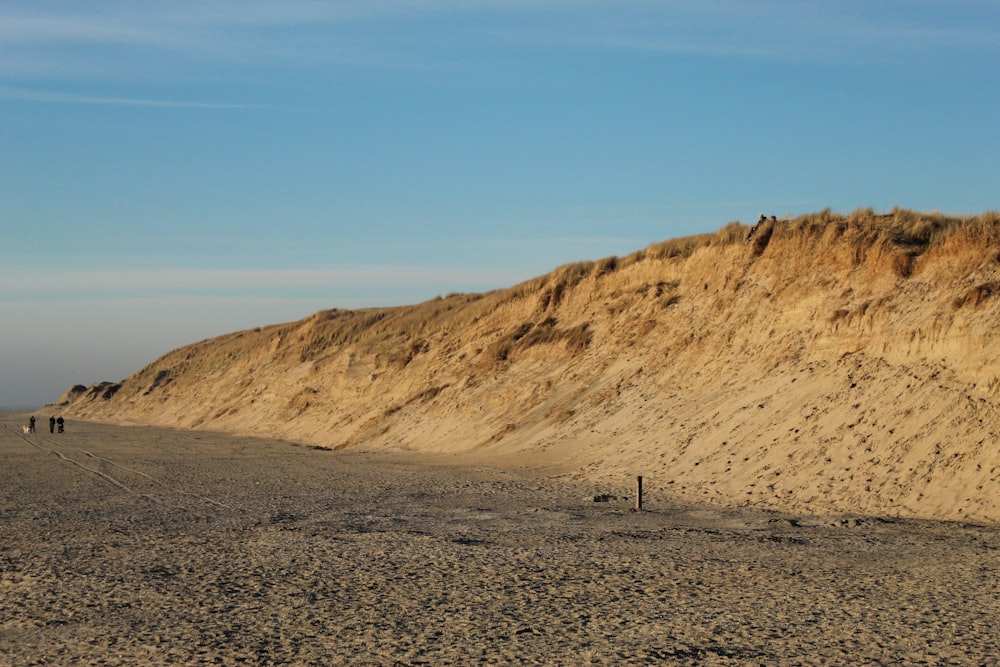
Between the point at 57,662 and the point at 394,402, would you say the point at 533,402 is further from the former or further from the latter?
the point at 57,662

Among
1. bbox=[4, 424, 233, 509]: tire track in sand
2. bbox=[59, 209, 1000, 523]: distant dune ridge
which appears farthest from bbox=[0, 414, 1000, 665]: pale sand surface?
bbox=[59, 209, 1000, 523]: distant dune ridge

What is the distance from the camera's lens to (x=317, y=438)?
40781 millimetres

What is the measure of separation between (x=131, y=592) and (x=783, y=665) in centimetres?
664

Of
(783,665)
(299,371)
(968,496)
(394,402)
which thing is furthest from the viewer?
(299,371)

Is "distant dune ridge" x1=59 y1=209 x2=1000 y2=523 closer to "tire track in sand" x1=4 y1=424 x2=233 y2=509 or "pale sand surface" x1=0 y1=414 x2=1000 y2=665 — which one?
"pale sand surface" x1=0 y1=414 x2=1000 y2=665

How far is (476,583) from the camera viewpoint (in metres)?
11.0

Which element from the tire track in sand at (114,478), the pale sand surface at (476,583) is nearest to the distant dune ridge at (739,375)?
the pale sand surface at (476,583)

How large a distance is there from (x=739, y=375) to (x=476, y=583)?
16052mm

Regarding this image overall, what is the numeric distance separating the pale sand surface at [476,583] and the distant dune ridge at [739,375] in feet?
8.47

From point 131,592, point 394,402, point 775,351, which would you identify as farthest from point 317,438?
point 131,592

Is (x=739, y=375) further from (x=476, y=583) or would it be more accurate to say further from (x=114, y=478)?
(x=476, y=583)

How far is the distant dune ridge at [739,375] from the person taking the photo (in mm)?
18438

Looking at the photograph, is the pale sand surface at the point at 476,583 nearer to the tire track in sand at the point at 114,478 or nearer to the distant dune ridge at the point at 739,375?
the tire track in sand at the point at 114,478

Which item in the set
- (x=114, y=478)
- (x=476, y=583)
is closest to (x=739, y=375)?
(x=114, y=478)
